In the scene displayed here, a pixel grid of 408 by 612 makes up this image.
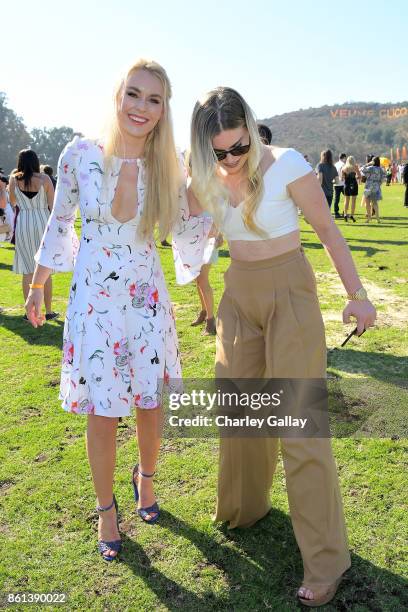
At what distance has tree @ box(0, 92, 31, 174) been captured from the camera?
108375mm

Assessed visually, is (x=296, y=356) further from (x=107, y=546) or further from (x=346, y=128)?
(x=346, y=128)

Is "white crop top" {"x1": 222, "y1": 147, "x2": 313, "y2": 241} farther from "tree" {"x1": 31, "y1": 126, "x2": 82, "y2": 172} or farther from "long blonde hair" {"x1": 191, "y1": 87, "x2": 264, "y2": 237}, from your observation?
"tree" {"x1": 31, "y1": 126, "x2": 82, "y2": 172}

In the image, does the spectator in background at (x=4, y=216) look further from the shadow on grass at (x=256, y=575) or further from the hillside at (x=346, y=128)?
the hillside at (x=346, y=128)

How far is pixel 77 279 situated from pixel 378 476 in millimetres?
2071

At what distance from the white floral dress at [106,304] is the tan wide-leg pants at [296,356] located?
0.41 meters

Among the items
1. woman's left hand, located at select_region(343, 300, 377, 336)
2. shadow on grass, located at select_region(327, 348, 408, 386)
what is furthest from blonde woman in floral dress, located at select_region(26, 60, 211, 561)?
shadow on grass, located at select_region(327, 348, 408, 386)

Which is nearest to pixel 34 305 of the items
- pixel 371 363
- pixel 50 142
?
pixel 371 363

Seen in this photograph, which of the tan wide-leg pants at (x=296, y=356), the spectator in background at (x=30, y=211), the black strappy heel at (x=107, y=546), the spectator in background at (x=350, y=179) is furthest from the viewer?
the spectator in background at (x=350, y=179)

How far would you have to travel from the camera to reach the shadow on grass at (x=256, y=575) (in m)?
2.37

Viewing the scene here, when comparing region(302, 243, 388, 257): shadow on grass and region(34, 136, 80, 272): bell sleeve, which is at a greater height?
region(34, 136, 80, 272): bell sleeve

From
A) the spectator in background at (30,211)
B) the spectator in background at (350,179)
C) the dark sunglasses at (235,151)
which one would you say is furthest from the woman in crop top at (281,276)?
the spectator in background at (350,179)

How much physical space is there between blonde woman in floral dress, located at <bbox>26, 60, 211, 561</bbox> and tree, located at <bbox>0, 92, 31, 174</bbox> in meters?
112

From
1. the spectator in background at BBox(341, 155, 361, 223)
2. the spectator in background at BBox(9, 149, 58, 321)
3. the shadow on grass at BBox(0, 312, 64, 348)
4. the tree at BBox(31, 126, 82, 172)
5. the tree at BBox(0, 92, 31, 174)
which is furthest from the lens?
the tree at BBox(31, 126, 82, 172)

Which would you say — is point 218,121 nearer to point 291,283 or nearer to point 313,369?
point 291,283
